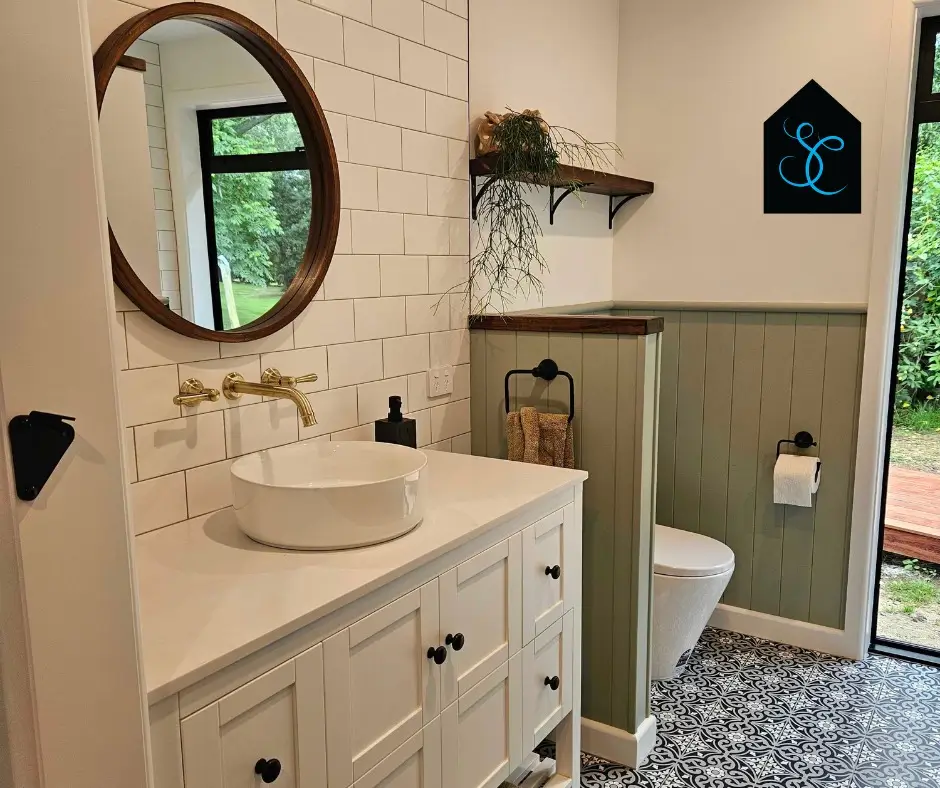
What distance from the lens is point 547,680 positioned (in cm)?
191

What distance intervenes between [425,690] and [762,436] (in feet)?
6.22

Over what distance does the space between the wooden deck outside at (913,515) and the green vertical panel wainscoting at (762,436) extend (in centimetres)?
36

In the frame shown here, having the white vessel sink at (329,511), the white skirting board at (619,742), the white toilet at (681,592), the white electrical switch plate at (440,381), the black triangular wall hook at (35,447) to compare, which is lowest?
the white skirting board at (619,742)

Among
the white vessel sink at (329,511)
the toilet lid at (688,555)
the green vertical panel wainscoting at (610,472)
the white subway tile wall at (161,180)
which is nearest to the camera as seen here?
the white vessel sink at (329,511)

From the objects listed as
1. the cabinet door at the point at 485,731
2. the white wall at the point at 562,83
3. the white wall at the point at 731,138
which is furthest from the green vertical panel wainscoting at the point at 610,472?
the white wall at the point at 731,138

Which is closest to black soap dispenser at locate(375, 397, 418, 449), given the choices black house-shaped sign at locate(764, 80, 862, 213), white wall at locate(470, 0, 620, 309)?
white wall at locate(470, 0, 620, 309)

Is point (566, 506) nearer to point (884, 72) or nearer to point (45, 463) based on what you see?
point (45, 463)

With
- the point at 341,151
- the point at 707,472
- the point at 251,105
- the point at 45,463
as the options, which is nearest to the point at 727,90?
the point at 707,472

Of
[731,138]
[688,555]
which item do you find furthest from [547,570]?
[731,138]

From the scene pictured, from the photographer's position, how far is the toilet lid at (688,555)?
2527 millimetres

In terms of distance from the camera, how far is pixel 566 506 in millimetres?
1916

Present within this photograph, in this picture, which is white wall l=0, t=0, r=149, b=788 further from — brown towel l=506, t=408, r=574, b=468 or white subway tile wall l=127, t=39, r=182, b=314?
brown towel l=506, t=408, r=574, b=468

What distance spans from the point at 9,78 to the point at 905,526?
3.22m

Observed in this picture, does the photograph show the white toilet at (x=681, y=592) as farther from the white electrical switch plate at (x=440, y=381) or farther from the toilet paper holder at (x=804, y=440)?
the white electrical switch plate at (x=440, y=381)
